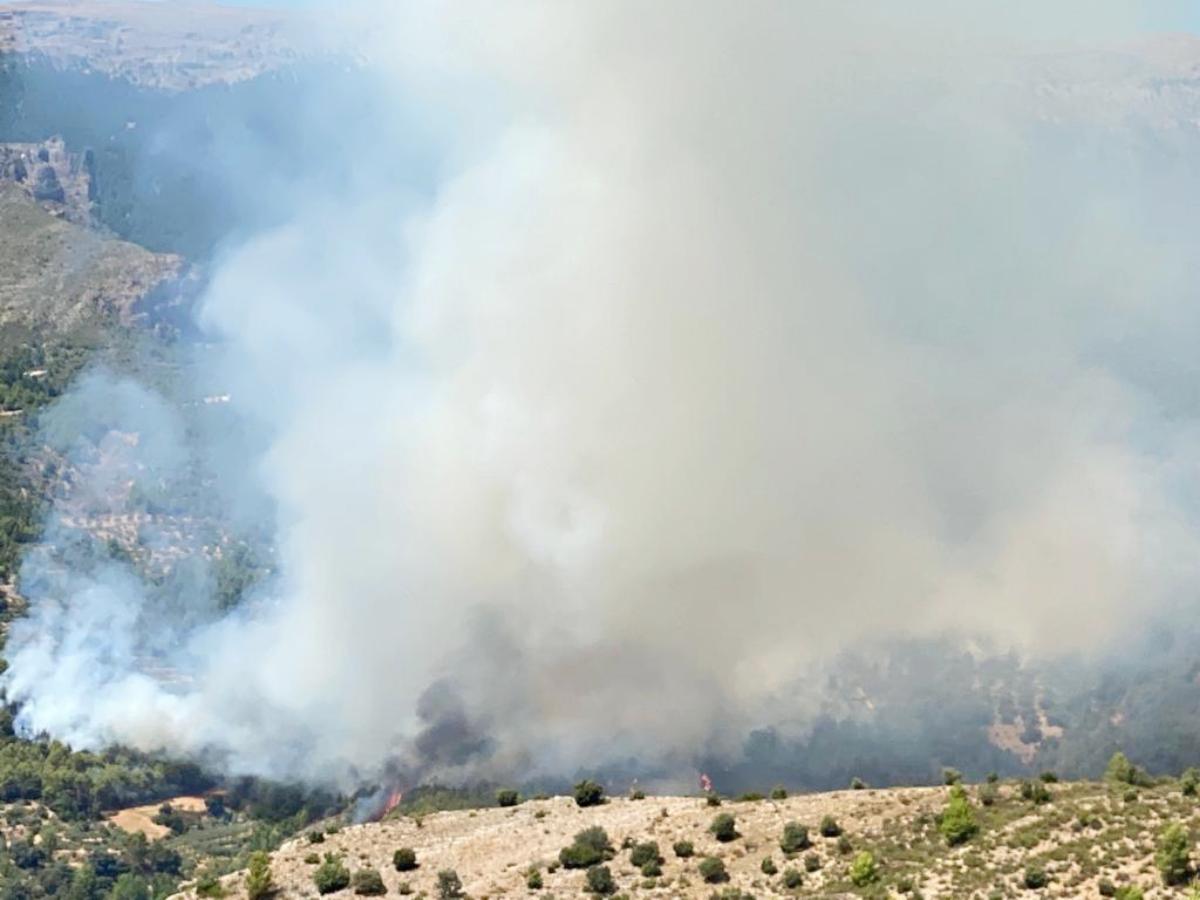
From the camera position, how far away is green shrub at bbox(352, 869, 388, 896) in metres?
68.3

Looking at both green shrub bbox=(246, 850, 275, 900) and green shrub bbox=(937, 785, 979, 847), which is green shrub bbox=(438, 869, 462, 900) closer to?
green shrub bbox=(246, 850, 275, 900)

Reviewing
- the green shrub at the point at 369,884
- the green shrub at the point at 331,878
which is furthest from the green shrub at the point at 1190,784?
the green shrub at the point at 331,878

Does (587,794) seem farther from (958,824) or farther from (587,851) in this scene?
(958,824)

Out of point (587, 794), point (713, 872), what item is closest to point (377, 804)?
point (587, 794)

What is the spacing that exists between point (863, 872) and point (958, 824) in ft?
19.2

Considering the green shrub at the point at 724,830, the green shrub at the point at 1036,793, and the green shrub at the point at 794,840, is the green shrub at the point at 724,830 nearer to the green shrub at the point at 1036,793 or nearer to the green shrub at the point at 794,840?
the green shrub at the point at 794,840

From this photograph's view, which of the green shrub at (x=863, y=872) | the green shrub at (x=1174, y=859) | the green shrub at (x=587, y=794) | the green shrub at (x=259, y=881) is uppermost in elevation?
the green shrub at (x=587, y=794)

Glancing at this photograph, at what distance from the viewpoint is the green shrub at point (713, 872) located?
6512 cm

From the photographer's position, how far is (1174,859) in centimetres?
5741

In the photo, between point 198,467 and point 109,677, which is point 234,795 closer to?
point 109,677

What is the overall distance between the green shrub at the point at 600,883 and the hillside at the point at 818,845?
50 centimetres

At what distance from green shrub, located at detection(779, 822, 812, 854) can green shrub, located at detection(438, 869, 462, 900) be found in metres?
12.9

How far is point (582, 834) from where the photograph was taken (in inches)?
2793

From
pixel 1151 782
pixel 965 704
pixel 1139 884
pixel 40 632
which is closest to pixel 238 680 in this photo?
pixel 40 632
